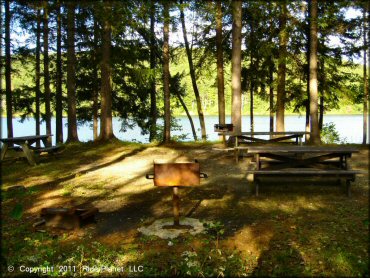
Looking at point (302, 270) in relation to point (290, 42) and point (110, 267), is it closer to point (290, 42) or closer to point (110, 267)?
point (110, 267)

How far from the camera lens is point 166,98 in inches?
586

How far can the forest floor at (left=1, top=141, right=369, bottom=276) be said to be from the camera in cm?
457

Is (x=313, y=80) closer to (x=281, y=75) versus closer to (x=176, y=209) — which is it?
(x=281, y=75)

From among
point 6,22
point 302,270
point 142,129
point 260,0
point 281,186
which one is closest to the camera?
point 302,270

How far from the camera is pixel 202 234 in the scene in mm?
5453

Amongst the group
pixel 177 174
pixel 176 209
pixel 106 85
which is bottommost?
pixel 176 209

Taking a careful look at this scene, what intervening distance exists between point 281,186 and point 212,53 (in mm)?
13351

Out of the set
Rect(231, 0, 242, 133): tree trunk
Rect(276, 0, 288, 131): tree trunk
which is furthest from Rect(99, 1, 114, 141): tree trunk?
Rect(276, 0, 288, 131): tree trunk

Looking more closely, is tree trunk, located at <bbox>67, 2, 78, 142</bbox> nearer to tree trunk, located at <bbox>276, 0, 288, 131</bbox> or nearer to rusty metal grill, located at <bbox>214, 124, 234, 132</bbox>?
rusty metal grill, located at <bbox>214, 124, 234, 132</bbox>

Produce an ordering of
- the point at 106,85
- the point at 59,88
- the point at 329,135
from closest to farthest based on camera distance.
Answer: the point at 106,85 < the point at 59,88 < the point at 329,135

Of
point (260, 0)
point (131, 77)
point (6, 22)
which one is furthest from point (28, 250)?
point (131, 77)

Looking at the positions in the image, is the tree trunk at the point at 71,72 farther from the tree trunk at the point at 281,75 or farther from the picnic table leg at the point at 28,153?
the tree trunk at the point at 281,75

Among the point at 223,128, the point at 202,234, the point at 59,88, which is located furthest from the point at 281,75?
the point at 202,234

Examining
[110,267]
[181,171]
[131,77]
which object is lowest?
[110,267]
